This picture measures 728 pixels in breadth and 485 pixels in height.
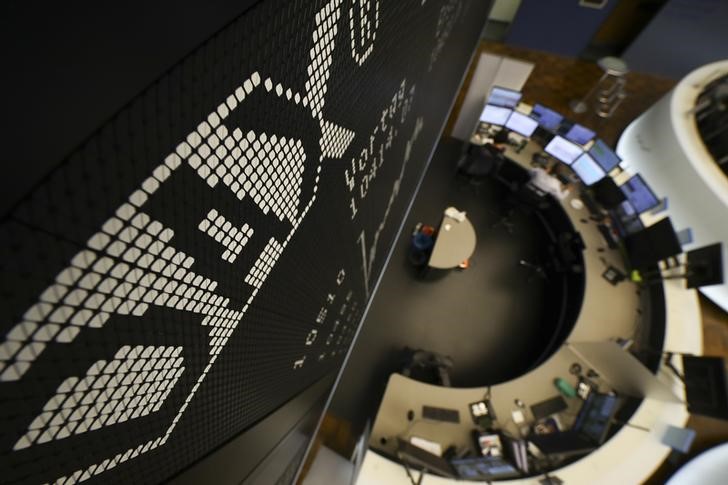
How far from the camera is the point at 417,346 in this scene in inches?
186

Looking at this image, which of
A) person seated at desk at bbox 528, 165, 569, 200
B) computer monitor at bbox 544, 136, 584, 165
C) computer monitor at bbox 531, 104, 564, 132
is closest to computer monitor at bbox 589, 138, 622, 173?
computer monitor at bbox 544, 136, 584, 165

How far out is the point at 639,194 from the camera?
4.82 m

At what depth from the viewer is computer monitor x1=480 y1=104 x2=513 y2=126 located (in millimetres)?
5406

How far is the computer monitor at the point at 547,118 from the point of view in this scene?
5.60m

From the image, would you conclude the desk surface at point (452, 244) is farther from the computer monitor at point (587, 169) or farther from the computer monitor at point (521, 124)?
the computer monitor at point (587, 169)

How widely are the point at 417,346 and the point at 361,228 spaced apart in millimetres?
4001

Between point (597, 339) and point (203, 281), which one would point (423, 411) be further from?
point (203, 281)

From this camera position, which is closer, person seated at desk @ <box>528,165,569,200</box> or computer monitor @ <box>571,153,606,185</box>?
computer monitor @ <box>571,153,606,185</box>

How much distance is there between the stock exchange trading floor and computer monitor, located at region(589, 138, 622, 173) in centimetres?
129

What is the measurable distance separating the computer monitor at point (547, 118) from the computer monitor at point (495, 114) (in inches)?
20.8

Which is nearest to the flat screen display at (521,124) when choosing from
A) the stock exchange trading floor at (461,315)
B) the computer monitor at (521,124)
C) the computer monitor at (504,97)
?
the computer monitor at (521,124)

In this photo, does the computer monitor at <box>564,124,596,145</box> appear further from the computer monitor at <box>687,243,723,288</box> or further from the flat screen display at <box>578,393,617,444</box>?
the flat screen display at <box>578,393,617,444</box>

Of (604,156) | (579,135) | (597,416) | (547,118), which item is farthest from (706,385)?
(547,118)

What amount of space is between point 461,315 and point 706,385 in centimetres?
249
